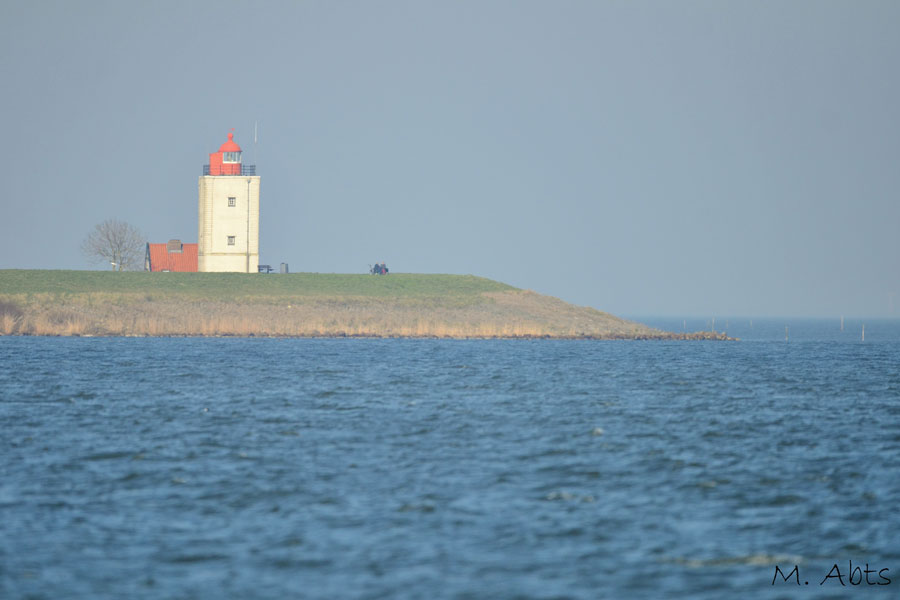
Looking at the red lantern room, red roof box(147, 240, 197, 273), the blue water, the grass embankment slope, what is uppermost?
the red lantern room

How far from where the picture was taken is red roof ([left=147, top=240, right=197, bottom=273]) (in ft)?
372

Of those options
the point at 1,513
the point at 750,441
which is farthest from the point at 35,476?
the point at 750,441

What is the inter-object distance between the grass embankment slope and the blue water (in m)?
42.0

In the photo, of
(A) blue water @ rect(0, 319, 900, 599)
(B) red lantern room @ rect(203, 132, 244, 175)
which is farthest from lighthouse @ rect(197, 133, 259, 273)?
(A) blue water @ rect(0, 319, 900, 599)

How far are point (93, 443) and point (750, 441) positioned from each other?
18858mm

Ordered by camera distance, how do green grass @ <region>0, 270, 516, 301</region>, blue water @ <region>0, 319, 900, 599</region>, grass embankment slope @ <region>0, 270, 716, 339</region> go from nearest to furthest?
blue water @ <region>0, 319, 900, 599</region>
grass embankment slope @ <region>0, 270, 716, 339</region>
green grass @ <region>0, 270, 516, 301</region>

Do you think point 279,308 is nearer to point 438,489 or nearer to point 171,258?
point 171,258

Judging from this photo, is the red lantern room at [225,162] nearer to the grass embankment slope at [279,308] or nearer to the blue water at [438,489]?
the grass embankment slope at [279,308]

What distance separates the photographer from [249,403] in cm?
4228

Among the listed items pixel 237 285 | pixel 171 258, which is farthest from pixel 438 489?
pixel 171 258

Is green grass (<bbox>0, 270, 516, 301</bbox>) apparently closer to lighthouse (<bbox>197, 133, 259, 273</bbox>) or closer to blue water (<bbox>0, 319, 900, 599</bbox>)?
lighthouse (<bbox>197, 133, 259, 273</bbox>)

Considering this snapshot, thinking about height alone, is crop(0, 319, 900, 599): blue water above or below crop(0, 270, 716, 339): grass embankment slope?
below

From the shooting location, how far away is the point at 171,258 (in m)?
115

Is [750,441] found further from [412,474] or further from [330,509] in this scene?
[330,509]
